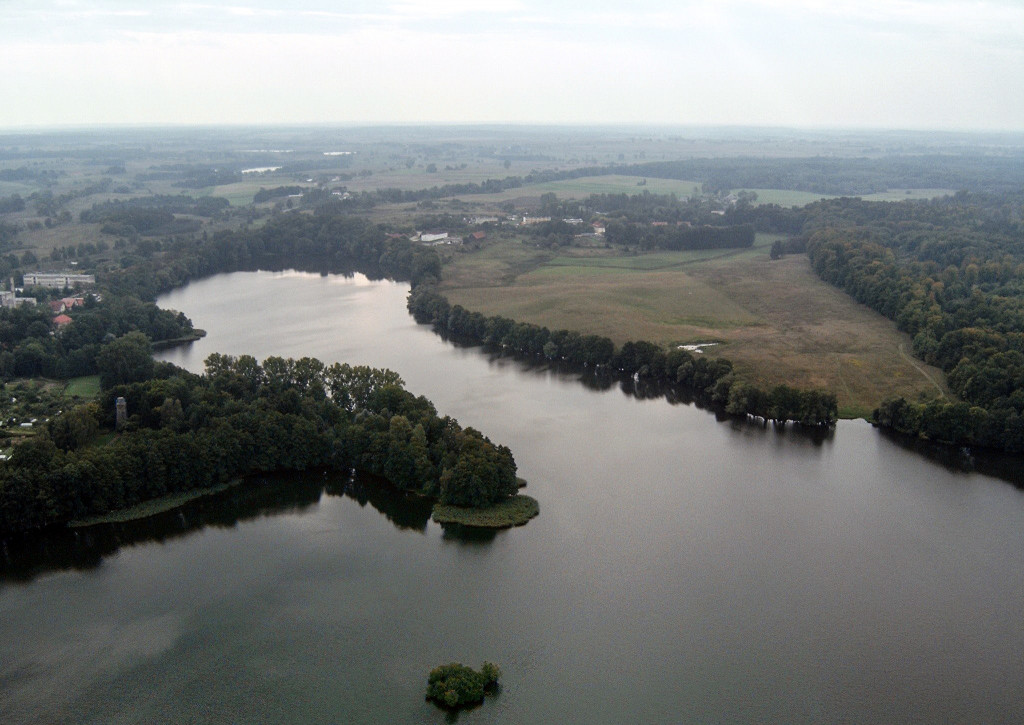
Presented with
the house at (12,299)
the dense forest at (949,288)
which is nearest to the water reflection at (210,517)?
the dense forest at (949,288)

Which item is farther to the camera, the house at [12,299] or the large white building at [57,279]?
the large white building at [57,279]

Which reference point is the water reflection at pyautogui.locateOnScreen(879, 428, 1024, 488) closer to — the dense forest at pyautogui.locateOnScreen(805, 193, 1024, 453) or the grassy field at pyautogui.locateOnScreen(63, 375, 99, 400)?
the dense forest at pyautogui.locateOnScreen(805, 193, 1024, 453)

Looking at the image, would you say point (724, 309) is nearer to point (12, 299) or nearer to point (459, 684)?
point (459, 684)

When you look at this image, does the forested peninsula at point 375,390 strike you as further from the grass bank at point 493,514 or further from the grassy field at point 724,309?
the grassy field at point 724,309

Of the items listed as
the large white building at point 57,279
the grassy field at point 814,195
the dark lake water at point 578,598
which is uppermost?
the grassy field at point 814,195

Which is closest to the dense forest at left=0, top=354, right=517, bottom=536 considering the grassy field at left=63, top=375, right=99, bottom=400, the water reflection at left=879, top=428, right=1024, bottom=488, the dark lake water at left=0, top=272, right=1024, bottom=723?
the dark lake water at left=0, top=272, right=1024, bottom=723

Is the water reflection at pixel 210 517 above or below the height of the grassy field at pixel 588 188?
below
